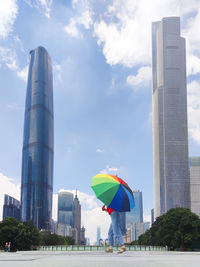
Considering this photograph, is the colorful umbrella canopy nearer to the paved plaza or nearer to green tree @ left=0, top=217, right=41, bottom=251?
the paved plaza

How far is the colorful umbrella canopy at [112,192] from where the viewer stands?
3083cm

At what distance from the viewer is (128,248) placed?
164 ft

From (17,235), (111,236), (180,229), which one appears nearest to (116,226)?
(111,236)

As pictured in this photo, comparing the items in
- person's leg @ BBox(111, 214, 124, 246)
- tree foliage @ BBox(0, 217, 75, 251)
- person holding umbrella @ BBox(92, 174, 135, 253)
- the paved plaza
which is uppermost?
person holding umbrella @ BBox(92, 174, 135, 253)

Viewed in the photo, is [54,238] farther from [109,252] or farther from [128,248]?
[109,252]

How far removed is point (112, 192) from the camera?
30.8 m

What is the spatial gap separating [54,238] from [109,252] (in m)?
110

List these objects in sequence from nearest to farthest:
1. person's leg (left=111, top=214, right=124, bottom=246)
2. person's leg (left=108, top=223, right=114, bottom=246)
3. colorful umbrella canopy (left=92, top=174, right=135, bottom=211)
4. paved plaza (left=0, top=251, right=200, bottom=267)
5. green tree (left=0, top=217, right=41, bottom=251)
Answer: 1. paved plaza (left=0, top=251, right=200, bottom=267)
2. colorful umbrella canopy (left=92, top=174, right=135, bottom=211)
3. person's leg (left=111, top=214, right=124, bottom=246)
4. person's leg (left=108, top=223, right=114, bottom=246)
5. green tree (left=0, top=217, right=41, bottom=251)

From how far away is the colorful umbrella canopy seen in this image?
3083 centimetres

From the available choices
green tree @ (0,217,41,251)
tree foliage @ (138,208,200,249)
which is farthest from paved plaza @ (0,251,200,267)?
green tree @ (0,217,41,251)

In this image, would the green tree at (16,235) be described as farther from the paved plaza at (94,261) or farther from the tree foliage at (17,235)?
the paved plaza at (94,261)


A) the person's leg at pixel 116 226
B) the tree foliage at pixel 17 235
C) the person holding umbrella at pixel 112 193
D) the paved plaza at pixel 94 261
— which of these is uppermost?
the person holding umbrella at pixel 112 193

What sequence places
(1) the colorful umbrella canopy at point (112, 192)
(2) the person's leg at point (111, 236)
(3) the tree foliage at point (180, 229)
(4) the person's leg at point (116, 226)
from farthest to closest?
(3) the tree foliage at point (180, 229) → (2) the person's leg at point (111, 236) → (4) the person's leg at point (116, 226) → (1) the colorful umbrella canopy at point (112, 192)

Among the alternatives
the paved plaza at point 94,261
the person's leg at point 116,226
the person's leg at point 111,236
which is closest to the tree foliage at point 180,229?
the person's leg at point 111,236
